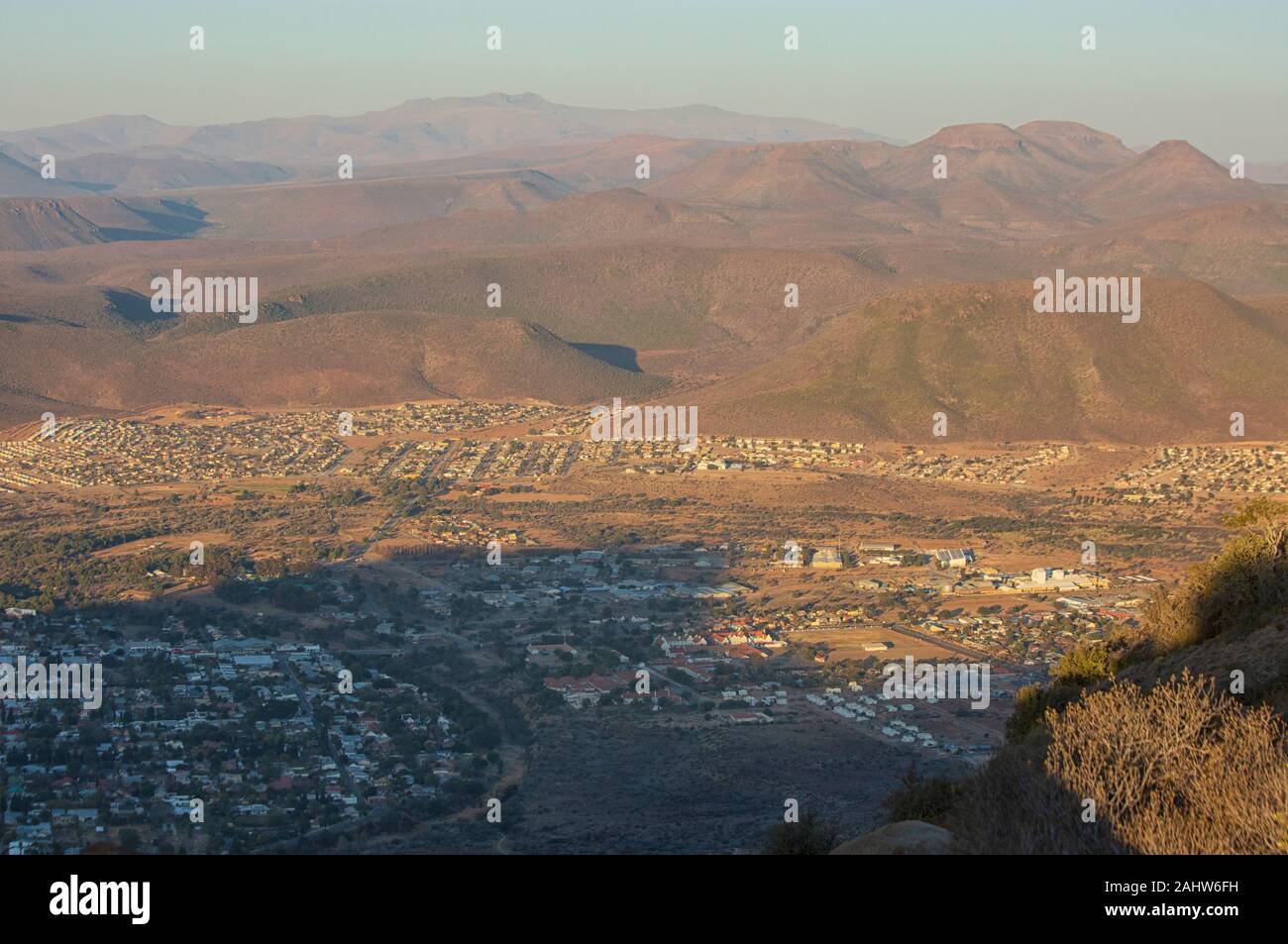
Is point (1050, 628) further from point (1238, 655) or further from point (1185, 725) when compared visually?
point (1185, 725)

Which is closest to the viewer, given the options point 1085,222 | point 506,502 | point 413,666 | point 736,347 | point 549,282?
point 413,666

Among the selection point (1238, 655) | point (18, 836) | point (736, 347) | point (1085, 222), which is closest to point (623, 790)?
point (18, 836)
